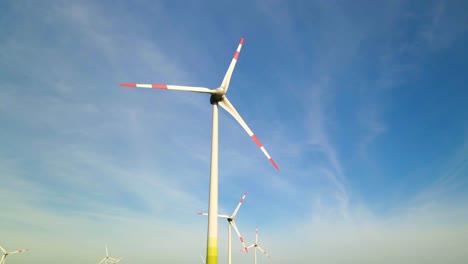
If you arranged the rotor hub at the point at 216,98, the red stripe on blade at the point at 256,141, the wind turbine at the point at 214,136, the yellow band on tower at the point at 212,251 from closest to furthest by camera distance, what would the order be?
the yellow band on tower at the point at 212,251
the wind turbine at the point at 214,136
the rotor hub at the point at 216,98
the red stripe on blade at the point at 256,141

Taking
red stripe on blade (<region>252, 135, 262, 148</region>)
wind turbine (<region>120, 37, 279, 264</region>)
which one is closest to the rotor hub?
wind turbine (<region>120, 37, 279, 264</region>)

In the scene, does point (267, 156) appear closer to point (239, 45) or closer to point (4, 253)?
point (239, 45)

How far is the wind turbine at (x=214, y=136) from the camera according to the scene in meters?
29.3

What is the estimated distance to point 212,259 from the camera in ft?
93.1

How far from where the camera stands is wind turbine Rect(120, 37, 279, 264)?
2934 cm

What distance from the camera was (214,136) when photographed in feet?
113

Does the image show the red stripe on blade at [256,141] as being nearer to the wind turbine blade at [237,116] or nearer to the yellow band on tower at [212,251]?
the wind turbine blade at [237,116]

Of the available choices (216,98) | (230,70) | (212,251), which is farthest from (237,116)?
(212,251)

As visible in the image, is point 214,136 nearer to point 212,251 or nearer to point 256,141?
point 256,141

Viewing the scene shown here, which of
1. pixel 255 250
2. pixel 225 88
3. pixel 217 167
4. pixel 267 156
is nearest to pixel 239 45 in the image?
pixel 225 88

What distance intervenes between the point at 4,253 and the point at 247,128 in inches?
5712

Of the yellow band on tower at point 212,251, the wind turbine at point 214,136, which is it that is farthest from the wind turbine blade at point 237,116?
the yellow band on tower at point 212,251

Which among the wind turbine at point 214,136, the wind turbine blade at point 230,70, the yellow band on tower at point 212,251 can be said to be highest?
the wind turbine blade at point 230,70

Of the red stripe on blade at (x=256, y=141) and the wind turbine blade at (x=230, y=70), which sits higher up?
the wind turbine blade at (x=230, y=70)
